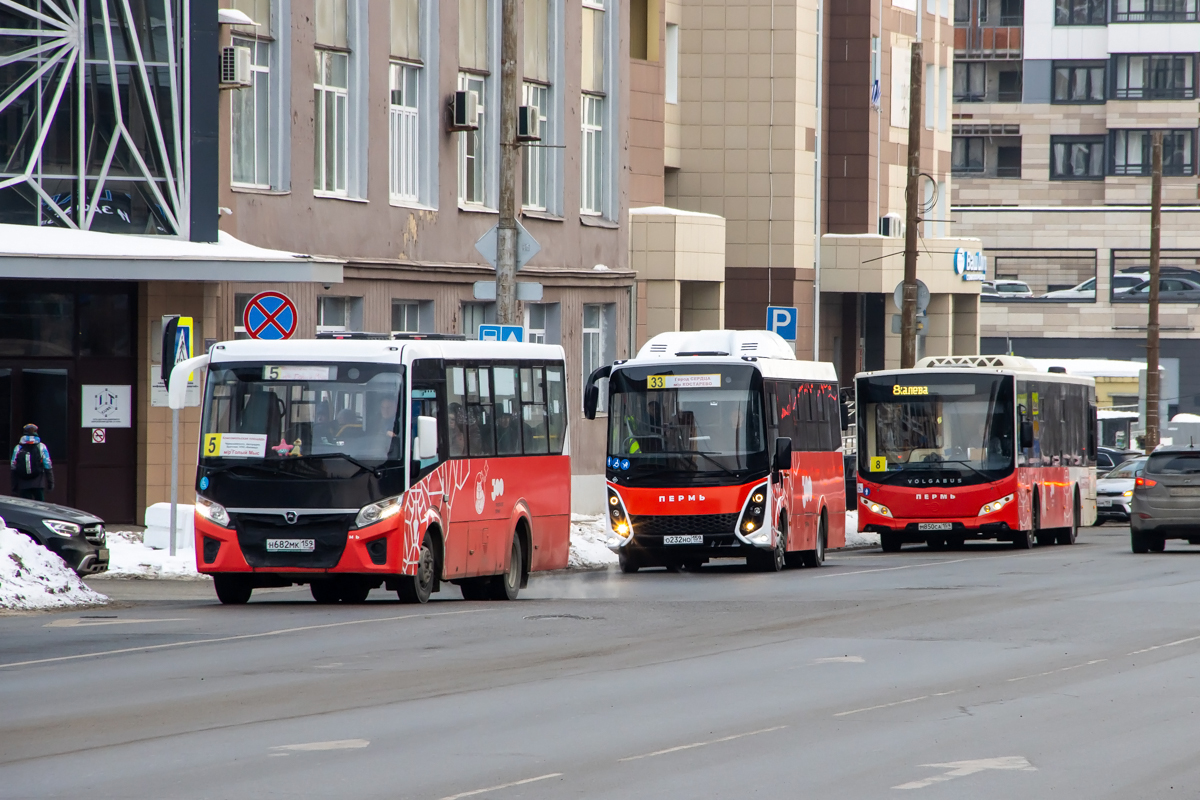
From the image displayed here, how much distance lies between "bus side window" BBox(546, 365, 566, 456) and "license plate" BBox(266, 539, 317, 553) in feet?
14.1

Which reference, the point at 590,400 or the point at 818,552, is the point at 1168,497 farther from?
the point at 590,400

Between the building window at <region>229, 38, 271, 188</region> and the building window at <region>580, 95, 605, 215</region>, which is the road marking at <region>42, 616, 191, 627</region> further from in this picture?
the building window at <region>580, 95, 605, 215</region>

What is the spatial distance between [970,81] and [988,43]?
1.83m

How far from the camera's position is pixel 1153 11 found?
88.1 m

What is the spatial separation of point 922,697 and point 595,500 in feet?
89.4

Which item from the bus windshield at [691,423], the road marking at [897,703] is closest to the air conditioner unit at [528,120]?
the bus windshield at [691,423]

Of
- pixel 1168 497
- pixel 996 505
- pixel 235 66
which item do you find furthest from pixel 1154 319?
pixel 235 66

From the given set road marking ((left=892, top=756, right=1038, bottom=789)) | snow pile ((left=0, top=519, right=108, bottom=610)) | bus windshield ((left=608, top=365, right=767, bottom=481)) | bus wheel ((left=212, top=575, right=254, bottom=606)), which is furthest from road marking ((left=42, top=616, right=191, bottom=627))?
bus windshield ((left=608, top=365, right=767, bottom=481))

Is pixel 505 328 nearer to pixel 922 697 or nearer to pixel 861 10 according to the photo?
pixel 922 697

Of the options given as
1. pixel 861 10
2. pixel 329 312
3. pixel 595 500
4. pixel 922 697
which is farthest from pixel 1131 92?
pixel 922 697

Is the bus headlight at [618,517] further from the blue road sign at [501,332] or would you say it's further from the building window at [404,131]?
the building window at [404,131]

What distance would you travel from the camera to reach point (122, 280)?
27.4 meters

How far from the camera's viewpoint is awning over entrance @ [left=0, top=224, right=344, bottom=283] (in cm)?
2623

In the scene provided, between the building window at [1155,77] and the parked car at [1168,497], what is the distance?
196ft
